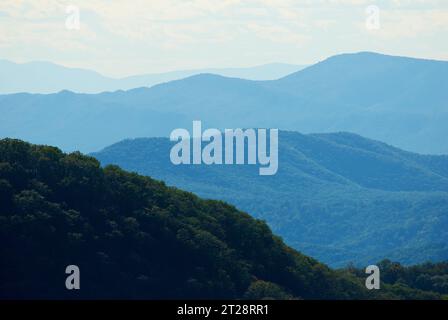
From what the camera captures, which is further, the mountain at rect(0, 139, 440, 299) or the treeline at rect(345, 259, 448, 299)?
the treeline at rect(345, 259, 448, 299)

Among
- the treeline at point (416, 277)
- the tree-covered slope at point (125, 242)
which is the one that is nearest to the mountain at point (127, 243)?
the tree-covered slope at point (125, 242)

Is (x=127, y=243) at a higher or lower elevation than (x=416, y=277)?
higher

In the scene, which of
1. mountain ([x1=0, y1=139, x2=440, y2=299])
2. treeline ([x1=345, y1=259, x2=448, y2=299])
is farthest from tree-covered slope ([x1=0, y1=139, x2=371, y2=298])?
treeline ([x1=345, y1=259, x2=448, y2=299])

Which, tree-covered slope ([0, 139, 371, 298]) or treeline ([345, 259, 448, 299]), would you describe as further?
treeline ([345, 259, 448, 299])

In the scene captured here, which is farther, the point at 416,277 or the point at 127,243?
the point at 416,277

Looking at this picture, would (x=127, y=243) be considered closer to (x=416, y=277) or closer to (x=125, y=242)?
(x=125, y=242)

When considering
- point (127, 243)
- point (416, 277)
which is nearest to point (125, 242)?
point (127, 243)

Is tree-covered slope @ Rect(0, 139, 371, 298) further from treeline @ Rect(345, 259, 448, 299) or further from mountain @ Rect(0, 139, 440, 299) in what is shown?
treeline @ Rect(345, 259, 448, 299)
